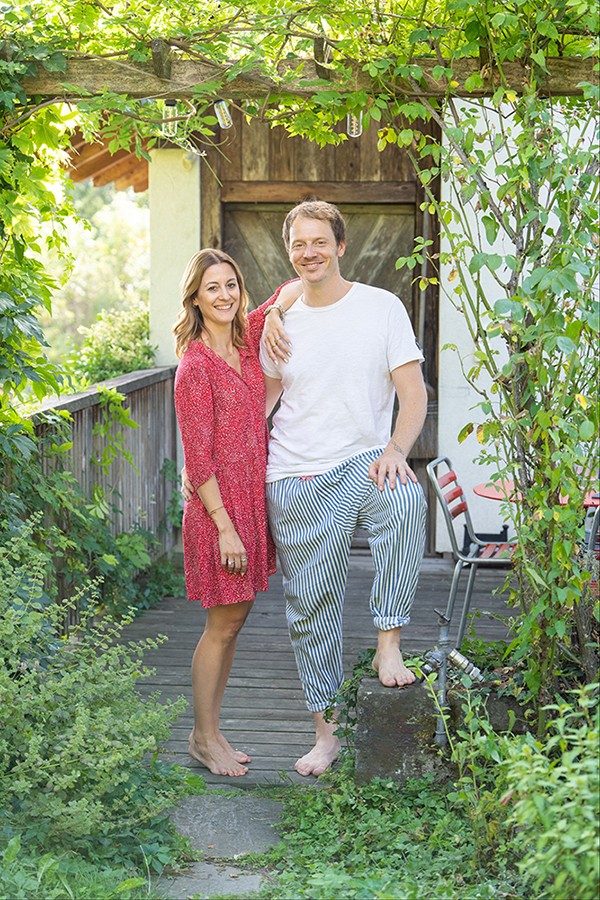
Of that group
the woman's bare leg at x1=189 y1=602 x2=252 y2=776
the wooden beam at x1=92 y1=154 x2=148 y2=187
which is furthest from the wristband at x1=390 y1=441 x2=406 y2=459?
the wooden beam at x1=92 y1=154 x2=148 y2=187

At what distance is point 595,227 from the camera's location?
352cm

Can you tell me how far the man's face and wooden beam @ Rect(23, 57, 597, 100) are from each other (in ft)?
1.51

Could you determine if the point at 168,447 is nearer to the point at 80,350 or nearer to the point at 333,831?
the point at 80,350

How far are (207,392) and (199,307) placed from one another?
33cm

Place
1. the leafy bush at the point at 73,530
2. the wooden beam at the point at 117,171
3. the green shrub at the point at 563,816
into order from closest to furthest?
1. the green shrub at the point at 563,816
2. the leafy bush at the point at 73,530
3. the wooden beam at the point at 117,171

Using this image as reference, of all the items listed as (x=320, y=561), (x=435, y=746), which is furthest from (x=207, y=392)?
(x=435, y=746)

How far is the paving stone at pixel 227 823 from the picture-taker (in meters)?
3.85

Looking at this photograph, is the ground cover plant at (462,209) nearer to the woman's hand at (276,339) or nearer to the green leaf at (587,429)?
the green leaf at (587,429)

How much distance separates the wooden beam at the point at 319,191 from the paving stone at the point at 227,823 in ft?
16.1

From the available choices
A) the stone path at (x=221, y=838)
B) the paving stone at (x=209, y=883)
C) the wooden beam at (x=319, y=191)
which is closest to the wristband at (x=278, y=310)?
the stone path at (x=221, y=838)

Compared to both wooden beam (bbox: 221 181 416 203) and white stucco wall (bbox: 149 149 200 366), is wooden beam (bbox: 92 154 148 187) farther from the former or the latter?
wooden beam (bbox: 221 181 416 203)

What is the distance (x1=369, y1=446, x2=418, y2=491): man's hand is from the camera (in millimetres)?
4016

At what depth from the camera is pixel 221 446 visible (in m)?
4.25

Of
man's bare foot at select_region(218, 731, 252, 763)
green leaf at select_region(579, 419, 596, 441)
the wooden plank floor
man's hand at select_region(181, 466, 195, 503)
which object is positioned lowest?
the wooden plank floor
